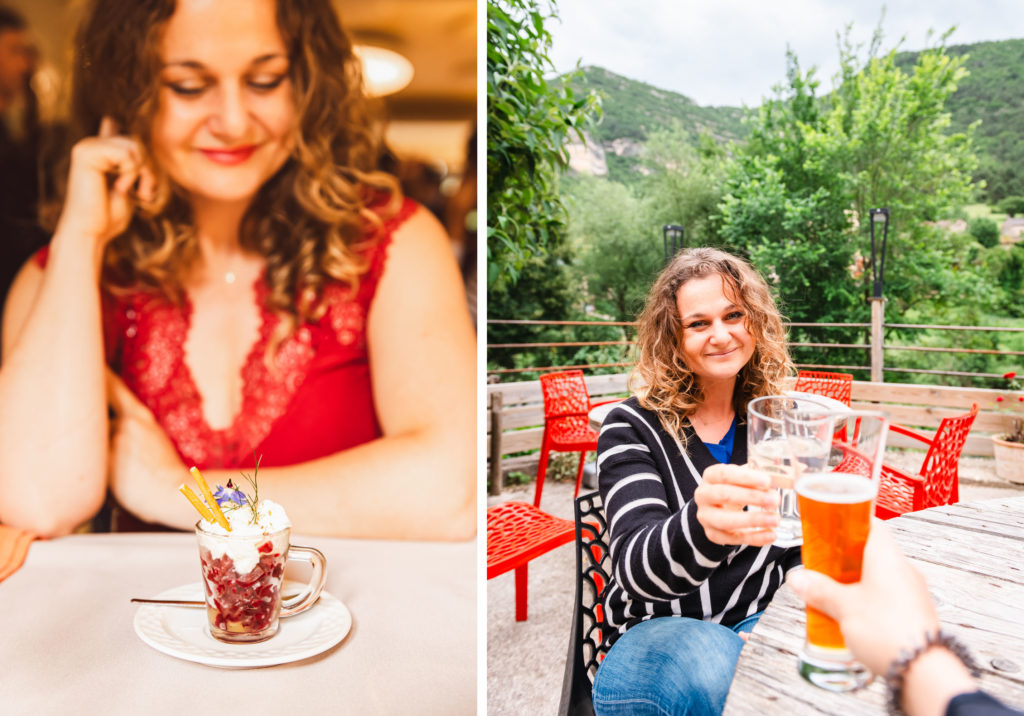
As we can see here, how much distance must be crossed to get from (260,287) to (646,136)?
770 cm

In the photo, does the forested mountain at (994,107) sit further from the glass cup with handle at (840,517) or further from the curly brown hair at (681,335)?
the glass cup with handle at (840,517)

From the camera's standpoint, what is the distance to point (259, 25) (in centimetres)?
170

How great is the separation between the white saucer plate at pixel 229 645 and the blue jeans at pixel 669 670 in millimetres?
620

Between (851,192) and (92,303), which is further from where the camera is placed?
(851,192)

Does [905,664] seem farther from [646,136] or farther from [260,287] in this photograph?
[646,136]

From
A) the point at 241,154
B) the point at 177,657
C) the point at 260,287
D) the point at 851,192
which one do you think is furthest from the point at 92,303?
the point at 851,192

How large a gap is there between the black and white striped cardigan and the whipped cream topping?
0.62 m

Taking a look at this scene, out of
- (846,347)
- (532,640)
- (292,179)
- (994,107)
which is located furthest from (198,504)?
(994,107)

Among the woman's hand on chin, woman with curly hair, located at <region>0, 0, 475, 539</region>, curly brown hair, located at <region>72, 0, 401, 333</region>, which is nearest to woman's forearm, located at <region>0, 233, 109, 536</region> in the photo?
woman with curly hair, located at <region>0, 0, 475, 539</region>

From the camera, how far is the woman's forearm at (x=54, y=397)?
173 cm

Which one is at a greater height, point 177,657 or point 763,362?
point 763,362

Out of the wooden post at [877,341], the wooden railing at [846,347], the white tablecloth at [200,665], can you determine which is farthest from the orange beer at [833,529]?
the wooden post at [877,341]

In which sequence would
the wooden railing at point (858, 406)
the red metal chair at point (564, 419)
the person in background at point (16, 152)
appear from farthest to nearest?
the wooden railing at point (858, 406) < the red metal chair at point (564, 419) < the person in background at point (16, 152)

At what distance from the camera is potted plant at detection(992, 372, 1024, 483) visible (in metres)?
4.27
